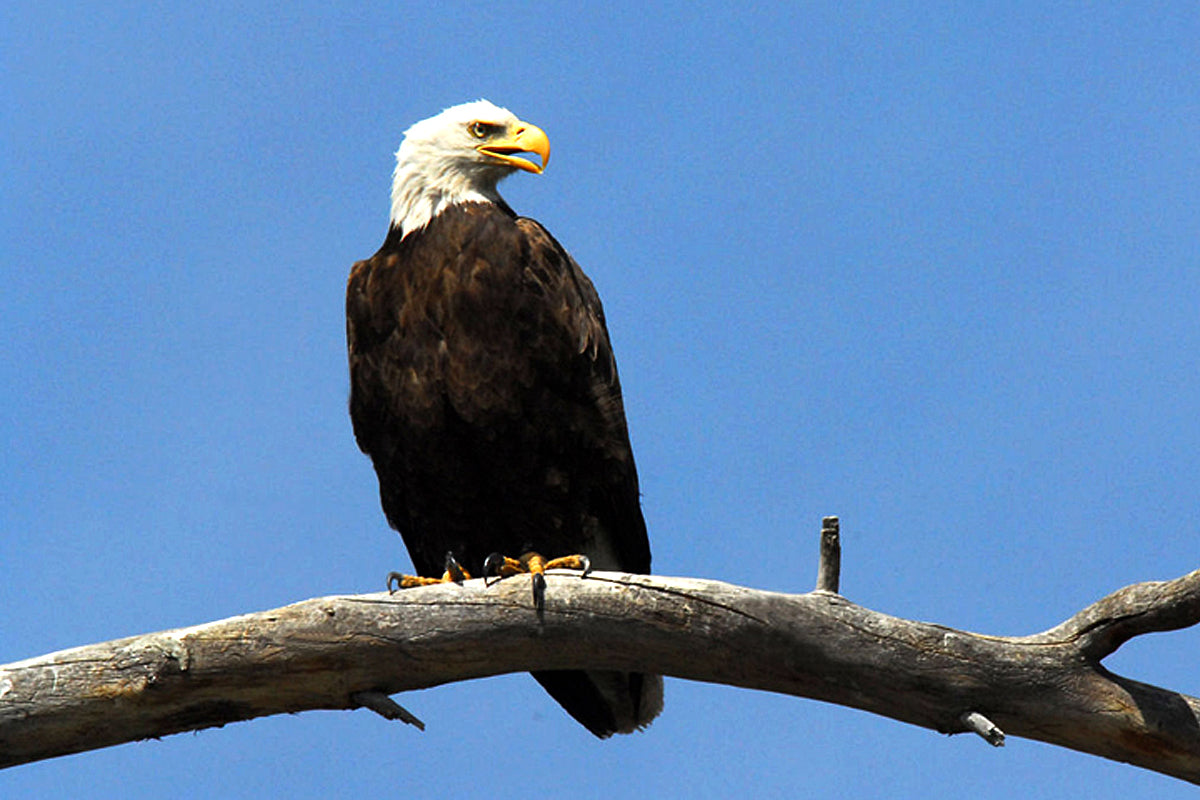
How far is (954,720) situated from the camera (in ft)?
17.2

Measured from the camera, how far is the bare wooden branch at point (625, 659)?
5168mm

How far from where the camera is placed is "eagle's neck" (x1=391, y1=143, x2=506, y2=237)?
22.4ft

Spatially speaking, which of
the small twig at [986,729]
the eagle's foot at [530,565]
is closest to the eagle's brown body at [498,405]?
the eagle's foot at [530,565]

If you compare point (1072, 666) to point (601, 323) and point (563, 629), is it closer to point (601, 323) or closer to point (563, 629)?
point (563, 629)

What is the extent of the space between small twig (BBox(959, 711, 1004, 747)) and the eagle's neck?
10.1 ft

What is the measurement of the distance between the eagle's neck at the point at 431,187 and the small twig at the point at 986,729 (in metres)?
3.07

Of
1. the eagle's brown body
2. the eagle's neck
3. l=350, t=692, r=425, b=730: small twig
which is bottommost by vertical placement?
l=350, t=692, r=425, b=730: small twig

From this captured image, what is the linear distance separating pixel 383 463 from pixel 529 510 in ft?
2.19

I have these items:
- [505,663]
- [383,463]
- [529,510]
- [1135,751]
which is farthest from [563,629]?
[1135,751]

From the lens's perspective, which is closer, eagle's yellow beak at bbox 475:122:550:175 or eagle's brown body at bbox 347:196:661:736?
eagle's brown body at bbox 347:196:661:736

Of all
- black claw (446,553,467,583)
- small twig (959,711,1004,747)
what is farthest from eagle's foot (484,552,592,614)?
small twig (959,711,1004,747)

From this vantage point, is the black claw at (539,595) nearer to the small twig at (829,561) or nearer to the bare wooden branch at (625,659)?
the bare wooden branch at (625,659)

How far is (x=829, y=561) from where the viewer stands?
527cm

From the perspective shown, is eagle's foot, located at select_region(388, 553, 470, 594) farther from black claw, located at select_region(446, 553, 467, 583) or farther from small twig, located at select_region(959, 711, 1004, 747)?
small twig, located at select_region(959, 711, 1004, 747)
